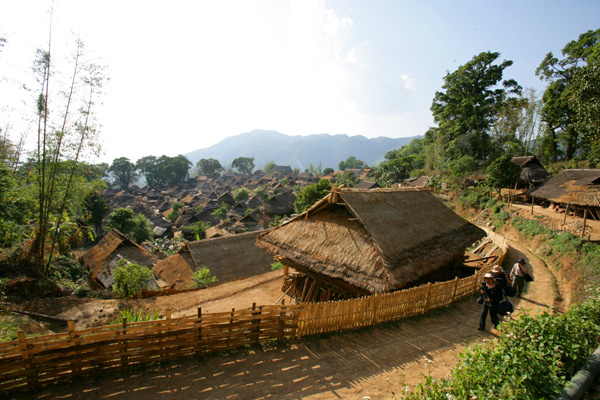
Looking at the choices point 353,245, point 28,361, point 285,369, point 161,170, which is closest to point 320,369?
point 285,369

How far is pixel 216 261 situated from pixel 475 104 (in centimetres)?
2971

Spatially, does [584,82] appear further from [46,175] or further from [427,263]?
[46,175]

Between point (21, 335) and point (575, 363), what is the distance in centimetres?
766

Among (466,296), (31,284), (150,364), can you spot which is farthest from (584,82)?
(31,284)

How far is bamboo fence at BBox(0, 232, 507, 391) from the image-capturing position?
4441 millimetres

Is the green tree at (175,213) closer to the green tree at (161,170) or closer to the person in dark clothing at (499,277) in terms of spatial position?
the green tree at (161,170)

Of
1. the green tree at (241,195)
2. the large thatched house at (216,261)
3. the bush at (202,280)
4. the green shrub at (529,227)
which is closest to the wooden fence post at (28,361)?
the bush at (202,280)

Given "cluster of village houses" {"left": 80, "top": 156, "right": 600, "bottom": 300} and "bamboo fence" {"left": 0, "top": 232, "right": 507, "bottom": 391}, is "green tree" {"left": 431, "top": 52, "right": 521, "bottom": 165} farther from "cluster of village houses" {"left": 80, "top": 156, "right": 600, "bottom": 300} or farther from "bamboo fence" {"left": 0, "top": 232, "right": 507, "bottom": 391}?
"bamboo fence" {"left": 0, "top": 232, "right": 507, "bottom": 391}

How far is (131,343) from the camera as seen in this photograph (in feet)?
16.7

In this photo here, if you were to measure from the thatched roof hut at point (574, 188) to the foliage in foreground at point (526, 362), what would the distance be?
43.9 feet

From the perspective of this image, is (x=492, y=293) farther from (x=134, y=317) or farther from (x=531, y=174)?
(x=531, y=174)

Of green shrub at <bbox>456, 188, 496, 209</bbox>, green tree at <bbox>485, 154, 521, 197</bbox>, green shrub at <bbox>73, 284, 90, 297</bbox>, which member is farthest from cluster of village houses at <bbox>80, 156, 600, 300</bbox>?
green shrub at <bbox>73, 284, 90, 297</bbox>

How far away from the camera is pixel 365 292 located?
8.66 metres

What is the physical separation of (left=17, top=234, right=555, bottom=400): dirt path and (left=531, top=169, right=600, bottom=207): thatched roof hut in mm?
11168
